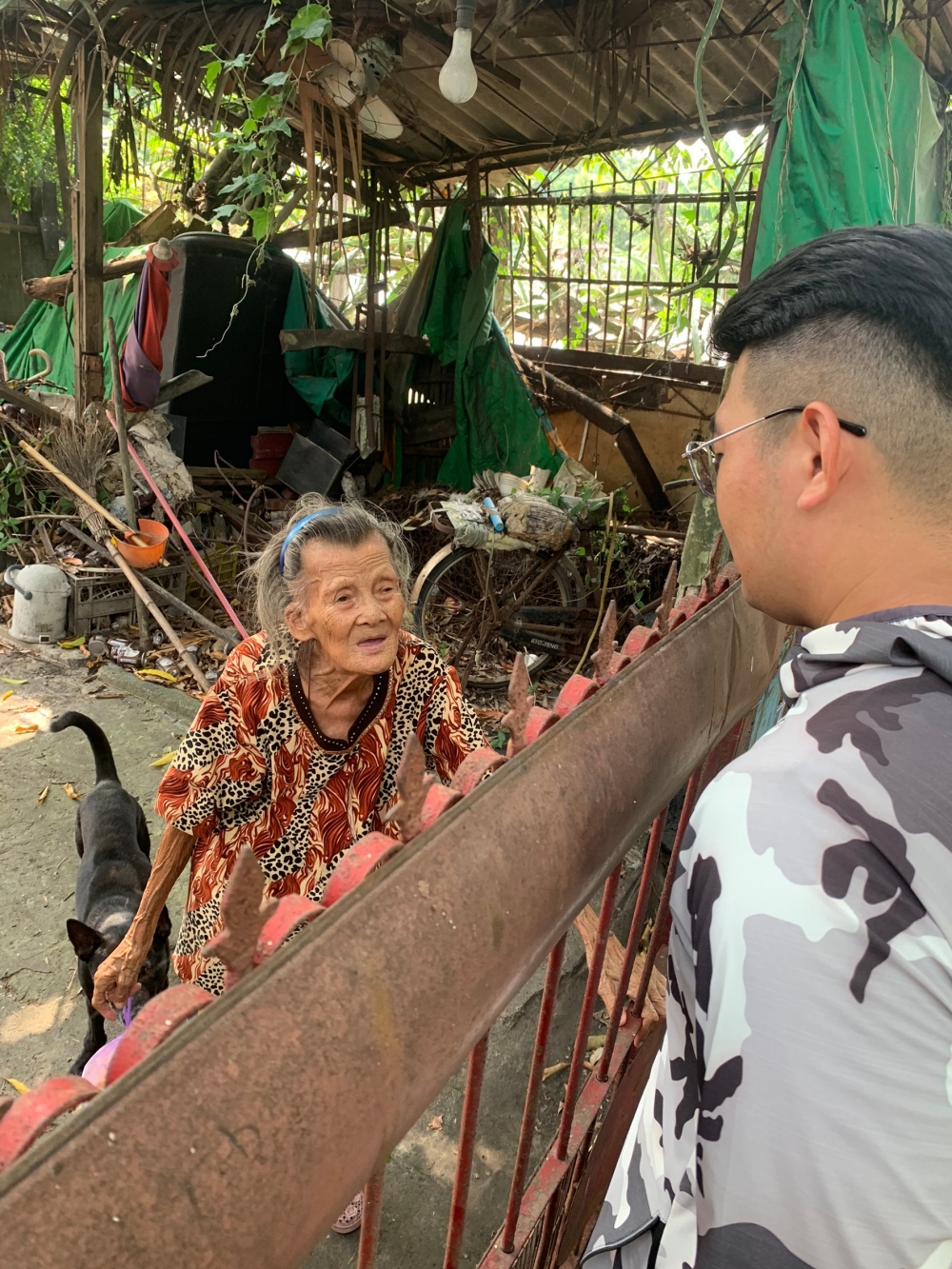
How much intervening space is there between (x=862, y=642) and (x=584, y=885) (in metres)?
0.39

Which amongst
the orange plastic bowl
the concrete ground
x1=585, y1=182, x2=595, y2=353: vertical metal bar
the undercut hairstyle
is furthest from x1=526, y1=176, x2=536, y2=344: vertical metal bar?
the undercut hairstyle

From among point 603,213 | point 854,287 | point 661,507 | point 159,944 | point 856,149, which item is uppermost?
point 603,213

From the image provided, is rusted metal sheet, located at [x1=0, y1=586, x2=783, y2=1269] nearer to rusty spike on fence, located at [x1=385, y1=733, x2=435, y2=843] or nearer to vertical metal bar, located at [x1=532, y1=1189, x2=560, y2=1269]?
rusty spike on fence, located at [x1=385, y1=733, x2=435, y2=843]

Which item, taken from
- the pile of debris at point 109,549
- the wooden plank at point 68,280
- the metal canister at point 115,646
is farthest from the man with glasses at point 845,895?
the wooden plank at point 68,280

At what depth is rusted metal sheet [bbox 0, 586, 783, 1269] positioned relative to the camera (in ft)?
1.54

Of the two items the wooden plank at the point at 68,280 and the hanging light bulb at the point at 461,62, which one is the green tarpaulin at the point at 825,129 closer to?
the hanging light bulb at the point at 461,62

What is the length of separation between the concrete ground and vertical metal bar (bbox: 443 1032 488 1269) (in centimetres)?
32

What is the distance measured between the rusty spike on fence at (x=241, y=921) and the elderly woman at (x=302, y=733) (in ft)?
5.05

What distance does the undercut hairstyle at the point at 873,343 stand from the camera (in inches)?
36.4

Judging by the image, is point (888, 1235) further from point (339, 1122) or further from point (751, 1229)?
point (339, 1122)

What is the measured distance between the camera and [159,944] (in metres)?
2.58

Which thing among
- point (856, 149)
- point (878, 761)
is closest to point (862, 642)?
point (878, 761)

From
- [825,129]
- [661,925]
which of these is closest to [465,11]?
[825,129]

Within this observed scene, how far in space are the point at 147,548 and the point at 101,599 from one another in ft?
1.73
